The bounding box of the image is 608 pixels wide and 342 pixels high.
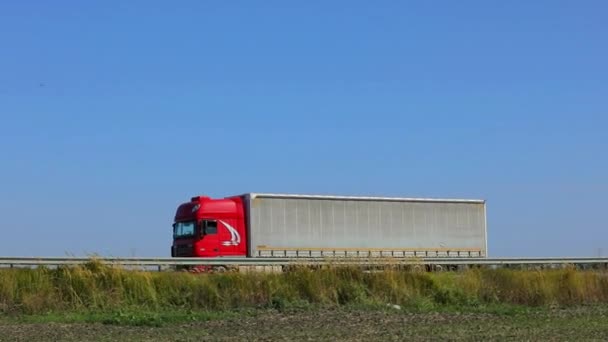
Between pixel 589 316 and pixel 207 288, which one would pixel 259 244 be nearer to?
pixel 207 288

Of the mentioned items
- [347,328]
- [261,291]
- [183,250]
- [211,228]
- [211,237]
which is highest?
[211,228]

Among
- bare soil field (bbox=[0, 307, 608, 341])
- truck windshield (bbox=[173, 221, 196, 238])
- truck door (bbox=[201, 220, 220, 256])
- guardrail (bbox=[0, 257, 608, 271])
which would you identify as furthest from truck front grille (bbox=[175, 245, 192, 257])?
bare soil field (bbox=[0, 307, 608, 341])

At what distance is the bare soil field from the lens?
15.4 m

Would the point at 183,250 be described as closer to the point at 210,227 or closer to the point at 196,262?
the point at 210,227

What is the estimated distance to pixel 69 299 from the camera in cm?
2128

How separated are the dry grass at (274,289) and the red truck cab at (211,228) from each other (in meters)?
15.9

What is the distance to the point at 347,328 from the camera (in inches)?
670

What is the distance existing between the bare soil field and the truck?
18.8 m

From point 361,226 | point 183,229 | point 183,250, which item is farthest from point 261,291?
point 361,226

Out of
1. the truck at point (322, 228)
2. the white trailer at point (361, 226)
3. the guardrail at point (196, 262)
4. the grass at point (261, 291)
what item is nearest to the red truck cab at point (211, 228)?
the truck at point (322, 228)

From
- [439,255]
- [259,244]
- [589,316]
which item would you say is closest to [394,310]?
[589,316]

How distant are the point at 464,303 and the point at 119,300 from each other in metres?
8.86

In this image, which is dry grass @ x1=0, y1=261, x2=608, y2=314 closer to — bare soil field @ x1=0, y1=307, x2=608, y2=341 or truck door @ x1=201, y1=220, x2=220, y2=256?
bare soil field @ x1=0, y1=307, x2=608, y2=341

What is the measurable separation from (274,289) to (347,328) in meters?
5.42
